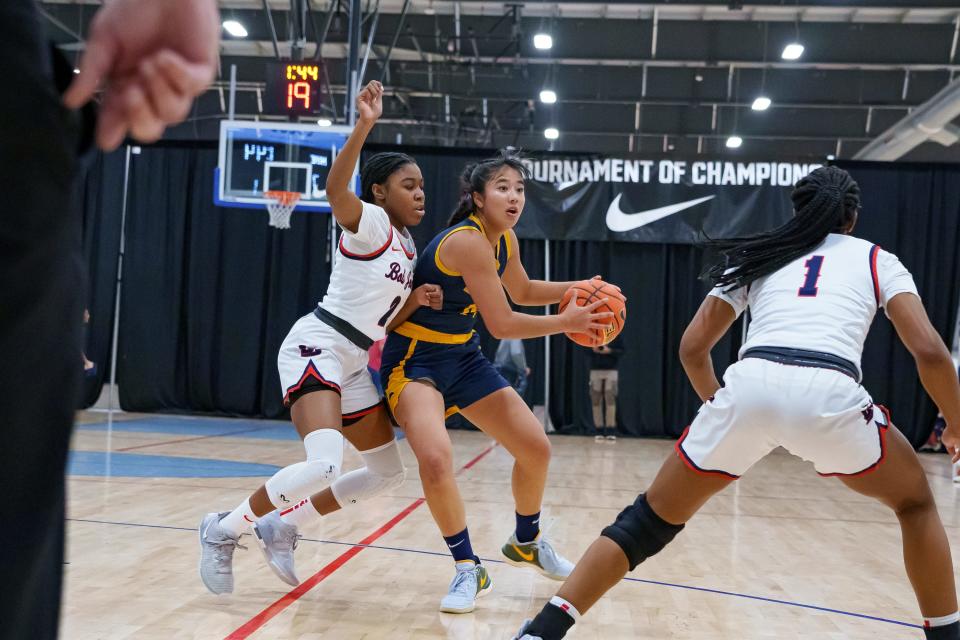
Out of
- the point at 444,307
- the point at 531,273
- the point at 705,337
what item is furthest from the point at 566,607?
the point at 531,273

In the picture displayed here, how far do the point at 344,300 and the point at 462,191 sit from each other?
2.33 feet

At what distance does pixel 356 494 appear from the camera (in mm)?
4023

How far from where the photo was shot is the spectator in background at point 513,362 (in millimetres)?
12805

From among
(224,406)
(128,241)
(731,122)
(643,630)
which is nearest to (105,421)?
(224,406)

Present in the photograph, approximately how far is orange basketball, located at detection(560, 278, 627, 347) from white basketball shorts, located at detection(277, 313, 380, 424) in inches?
35.4

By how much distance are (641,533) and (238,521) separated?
69.9 inches

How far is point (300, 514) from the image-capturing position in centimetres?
401

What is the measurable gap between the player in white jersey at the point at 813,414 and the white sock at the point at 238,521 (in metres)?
1.44

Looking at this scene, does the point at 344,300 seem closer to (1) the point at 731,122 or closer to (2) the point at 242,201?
(2) the point at 242,201

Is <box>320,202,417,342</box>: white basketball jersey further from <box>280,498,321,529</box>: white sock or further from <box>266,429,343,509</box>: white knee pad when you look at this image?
<box>280,498,321,529</box>: white sock

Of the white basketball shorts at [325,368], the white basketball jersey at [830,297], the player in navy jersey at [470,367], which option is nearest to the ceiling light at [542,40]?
the player in navy jersey at [470,367]

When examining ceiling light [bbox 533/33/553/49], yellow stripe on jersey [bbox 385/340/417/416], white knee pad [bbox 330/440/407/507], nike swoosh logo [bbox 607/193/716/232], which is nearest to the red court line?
white knee pad [bbox 330/440/407/507]

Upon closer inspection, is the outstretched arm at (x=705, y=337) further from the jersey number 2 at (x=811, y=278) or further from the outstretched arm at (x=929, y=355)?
the outstretched arm at (x=929, y=355)

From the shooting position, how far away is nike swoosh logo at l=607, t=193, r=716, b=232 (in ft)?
43.0
